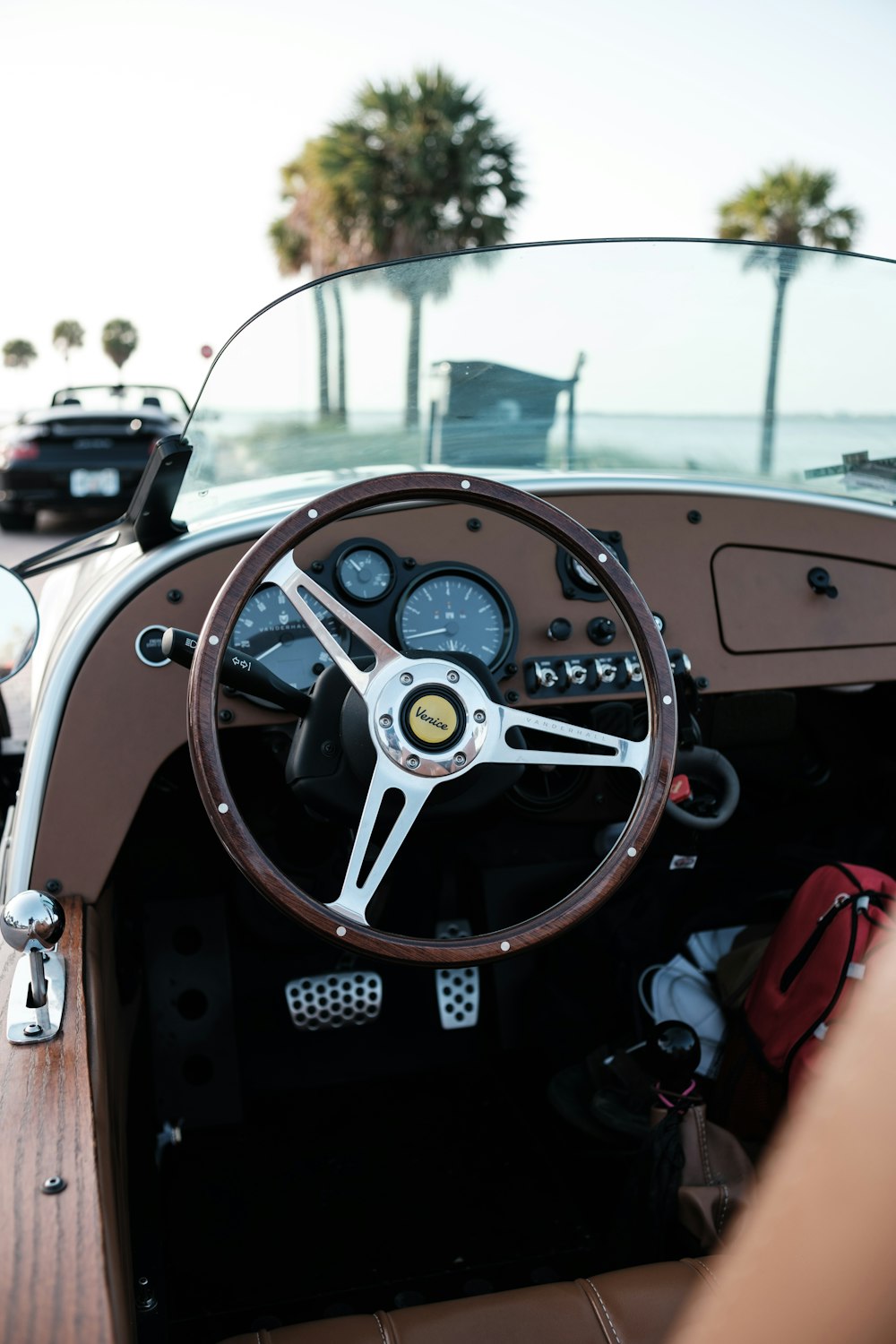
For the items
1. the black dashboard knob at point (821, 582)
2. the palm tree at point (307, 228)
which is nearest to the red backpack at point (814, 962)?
the black dashboard knob at point (821, 582)

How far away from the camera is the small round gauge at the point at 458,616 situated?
86.7 inches

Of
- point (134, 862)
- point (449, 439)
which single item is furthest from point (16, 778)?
point (449, 439)

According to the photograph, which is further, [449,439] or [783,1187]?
[449,439]

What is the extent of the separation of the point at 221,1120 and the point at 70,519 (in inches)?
393

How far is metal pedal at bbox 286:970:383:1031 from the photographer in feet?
8.34

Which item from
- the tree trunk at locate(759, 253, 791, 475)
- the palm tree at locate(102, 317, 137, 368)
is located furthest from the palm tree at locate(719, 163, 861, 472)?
the palm tree at locate(102, 317, 137, 368)

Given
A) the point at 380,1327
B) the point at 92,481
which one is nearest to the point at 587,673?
the point at 380,1327

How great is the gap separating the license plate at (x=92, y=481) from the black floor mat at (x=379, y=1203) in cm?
793

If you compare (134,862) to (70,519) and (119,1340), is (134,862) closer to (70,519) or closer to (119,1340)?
(119,1340)

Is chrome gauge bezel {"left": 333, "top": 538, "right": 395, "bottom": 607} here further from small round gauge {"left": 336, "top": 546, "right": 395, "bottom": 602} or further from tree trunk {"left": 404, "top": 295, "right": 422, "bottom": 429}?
tree trunk {"left": 404, "top": 295, "right": 422, "bottom": 429}

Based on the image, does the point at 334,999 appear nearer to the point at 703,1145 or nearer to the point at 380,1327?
the point at 703,1145

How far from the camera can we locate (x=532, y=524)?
5.71ft

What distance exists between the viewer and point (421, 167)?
2245 cm

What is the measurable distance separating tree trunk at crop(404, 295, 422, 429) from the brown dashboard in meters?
0.39
